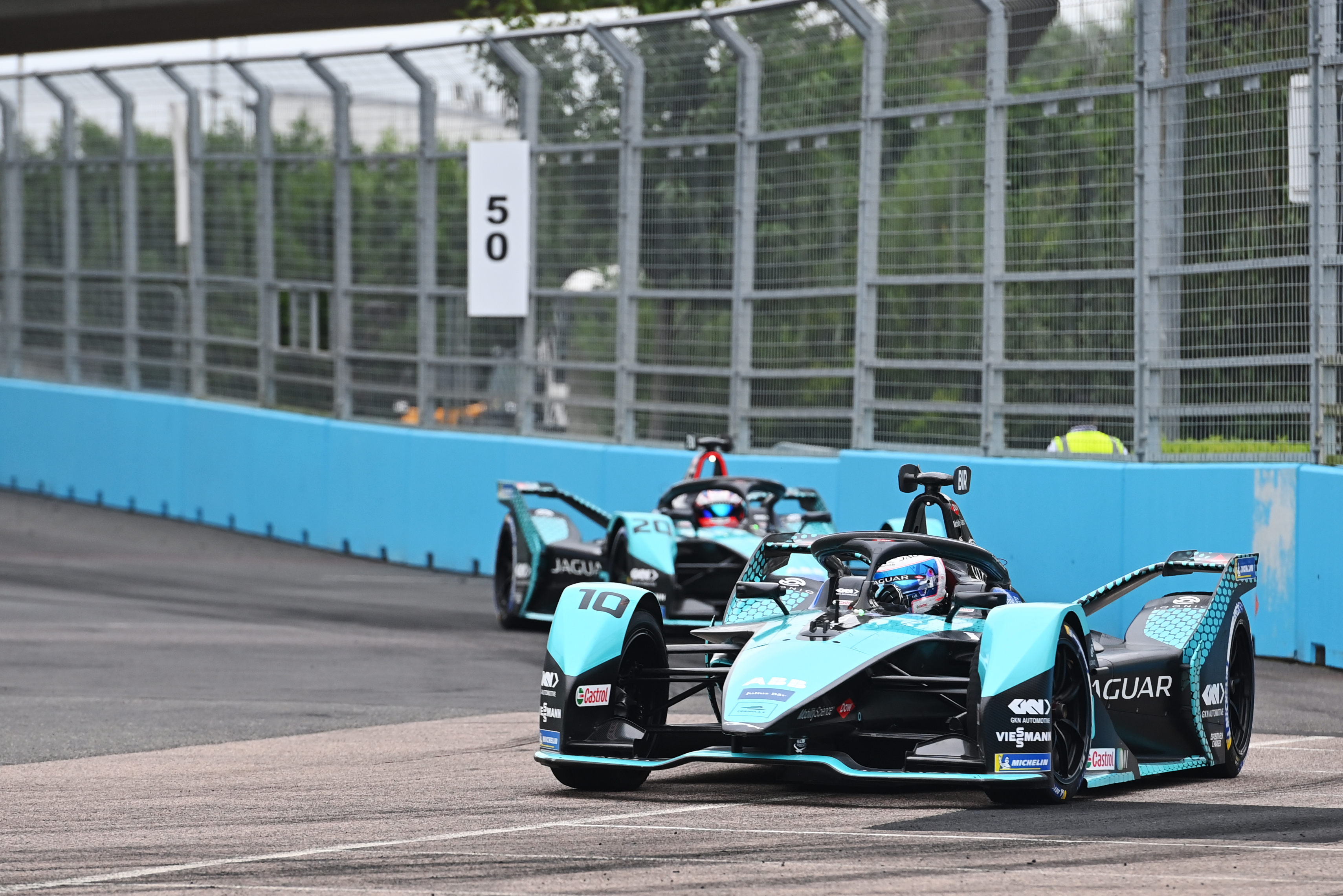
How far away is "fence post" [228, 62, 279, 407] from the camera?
77.1 feet

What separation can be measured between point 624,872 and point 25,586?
1294cm

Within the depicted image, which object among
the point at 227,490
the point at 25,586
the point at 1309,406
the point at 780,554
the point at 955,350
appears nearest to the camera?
the point at 780,554

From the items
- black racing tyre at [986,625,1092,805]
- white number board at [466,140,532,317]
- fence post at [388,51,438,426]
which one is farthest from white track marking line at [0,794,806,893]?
fence post at [388,51,438,426]

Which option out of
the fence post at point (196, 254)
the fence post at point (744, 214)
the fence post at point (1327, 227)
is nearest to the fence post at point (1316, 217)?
the fence post at point (1327, 227)

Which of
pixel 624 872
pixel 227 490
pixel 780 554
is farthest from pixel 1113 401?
pixel 227 490

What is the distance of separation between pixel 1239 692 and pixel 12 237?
22419mm

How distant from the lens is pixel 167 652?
1384 centimetres

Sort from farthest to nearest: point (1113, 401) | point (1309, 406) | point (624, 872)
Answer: point (1113, 401), point (1309, 406), point (624, 872)

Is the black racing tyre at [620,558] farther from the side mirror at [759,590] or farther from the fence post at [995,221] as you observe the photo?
the side mirror at [759,590]

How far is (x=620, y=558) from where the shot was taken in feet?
46.9

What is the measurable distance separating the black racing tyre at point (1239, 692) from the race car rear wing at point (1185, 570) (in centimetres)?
20

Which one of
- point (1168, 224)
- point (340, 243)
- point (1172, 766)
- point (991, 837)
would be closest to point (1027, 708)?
point (991, 837)

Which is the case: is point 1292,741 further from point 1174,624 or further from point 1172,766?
point 1172,766

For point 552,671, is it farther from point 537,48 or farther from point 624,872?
point 537,48
